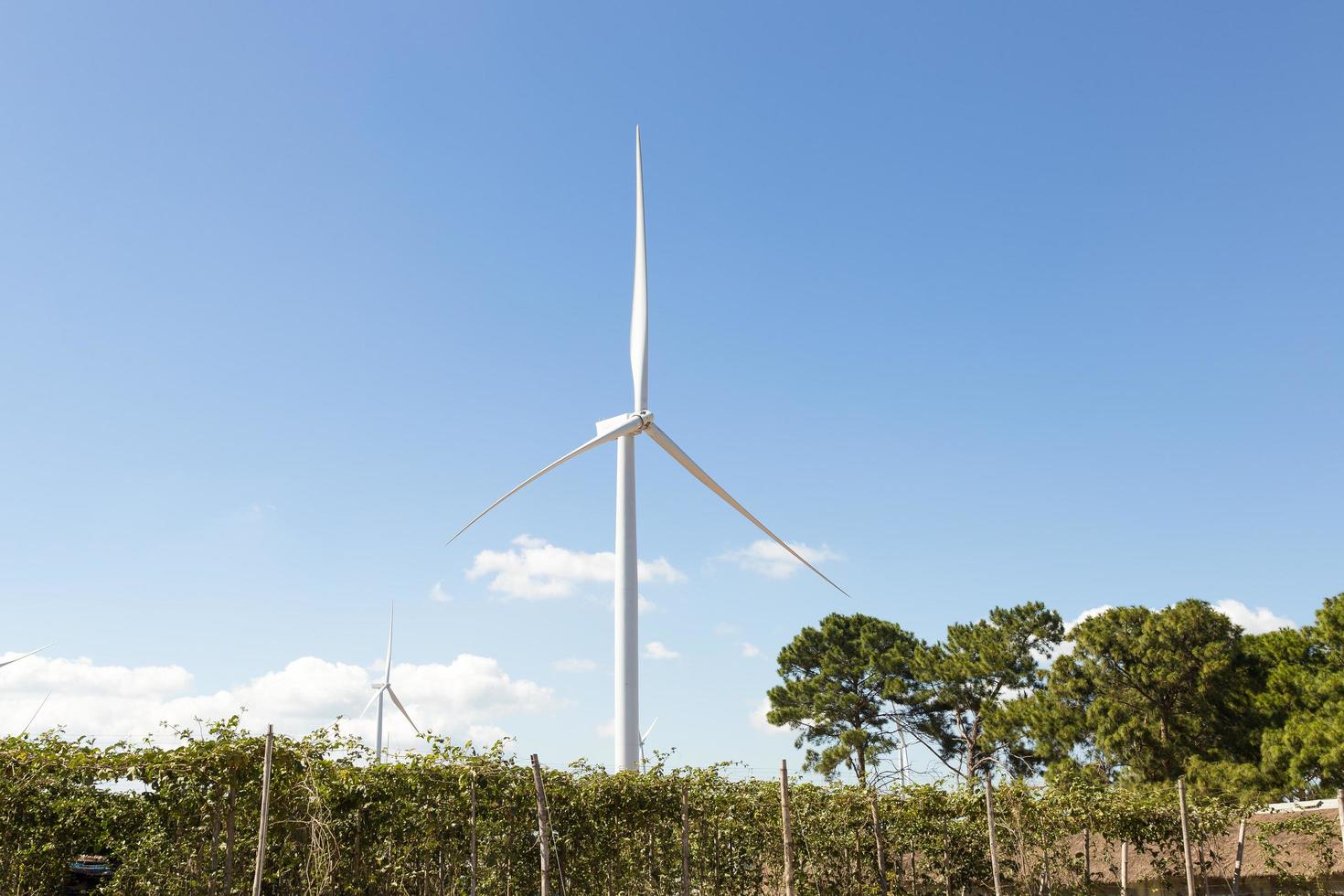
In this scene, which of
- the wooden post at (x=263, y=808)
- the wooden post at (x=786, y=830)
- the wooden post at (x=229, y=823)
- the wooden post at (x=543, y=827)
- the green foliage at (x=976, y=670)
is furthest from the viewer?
the green foliage at (x=976, y=670)

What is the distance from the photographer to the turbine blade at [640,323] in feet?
86.8

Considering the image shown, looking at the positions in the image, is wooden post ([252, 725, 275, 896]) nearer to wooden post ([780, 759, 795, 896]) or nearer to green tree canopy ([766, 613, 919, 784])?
wooden post ([780, 759, 795, 896])

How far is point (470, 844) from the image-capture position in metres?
10.6

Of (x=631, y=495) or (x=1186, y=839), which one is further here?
(x=631, y=495)

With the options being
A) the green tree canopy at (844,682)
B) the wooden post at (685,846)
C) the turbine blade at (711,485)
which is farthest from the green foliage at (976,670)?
the wooden post at (685,846)

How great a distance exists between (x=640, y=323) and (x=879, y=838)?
16486 mm

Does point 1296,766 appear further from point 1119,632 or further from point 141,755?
point 141,755

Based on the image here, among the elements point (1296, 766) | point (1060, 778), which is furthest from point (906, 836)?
point (1296, 766)

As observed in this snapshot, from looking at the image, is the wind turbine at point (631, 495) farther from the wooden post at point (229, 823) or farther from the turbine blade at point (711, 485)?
the wooden post at point (229, 823)

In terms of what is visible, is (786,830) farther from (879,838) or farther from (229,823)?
(229,823)

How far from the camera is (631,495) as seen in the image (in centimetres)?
2398

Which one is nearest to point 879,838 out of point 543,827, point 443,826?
point 543,827

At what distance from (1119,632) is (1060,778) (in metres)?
18.9

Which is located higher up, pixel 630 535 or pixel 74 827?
pixel 630 535
